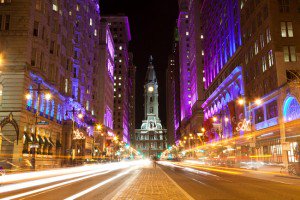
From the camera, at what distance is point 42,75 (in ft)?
164

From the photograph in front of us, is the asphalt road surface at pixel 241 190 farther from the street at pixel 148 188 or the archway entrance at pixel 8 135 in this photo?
the archway entrance at pixel 8 135

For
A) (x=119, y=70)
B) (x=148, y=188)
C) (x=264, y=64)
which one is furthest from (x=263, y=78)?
(x=119, y=70)

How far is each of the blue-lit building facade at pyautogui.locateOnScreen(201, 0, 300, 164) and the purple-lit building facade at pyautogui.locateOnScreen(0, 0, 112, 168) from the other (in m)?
30.1

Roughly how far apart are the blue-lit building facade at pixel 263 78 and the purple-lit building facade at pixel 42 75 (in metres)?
30.1

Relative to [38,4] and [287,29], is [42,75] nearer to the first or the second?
[38,4]

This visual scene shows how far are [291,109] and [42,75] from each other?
122ft

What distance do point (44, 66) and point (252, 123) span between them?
3978cm

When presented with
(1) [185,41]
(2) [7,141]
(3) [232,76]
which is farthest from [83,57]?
(1) [185,41]

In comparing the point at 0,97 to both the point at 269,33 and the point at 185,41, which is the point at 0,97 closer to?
the point at 269,33

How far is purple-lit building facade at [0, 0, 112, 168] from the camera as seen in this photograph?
4366cm

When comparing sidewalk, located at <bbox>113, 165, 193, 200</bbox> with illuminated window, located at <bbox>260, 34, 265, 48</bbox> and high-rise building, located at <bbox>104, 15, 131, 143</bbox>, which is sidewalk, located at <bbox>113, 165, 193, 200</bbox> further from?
high-rise building, located at <bbox>104, 15, 131, 143</bbox>

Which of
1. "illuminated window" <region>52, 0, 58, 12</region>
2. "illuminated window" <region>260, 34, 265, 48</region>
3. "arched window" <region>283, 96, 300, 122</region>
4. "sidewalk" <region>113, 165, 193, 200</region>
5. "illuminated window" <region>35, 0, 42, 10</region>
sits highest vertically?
"illuminated window" <region>52, 0, 58, 12</region>

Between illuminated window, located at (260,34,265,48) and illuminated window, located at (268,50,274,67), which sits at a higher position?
illuminated window, located at (260,34,265,48)

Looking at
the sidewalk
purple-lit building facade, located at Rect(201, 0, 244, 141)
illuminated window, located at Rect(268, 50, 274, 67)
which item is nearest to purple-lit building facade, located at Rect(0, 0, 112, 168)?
the sidewalk
